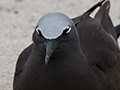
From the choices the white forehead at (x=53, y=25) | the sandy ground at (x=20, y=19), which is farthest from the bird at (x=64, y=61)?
the sandy ground at (x=20, y=19)

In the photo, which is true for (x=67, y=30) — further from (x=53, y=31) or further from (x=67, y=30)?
(x=53, y=31)

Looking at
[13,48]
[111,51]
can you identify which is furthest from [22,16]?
[111,51]

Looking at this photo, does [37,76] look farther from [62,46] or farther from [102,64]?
[102,64]

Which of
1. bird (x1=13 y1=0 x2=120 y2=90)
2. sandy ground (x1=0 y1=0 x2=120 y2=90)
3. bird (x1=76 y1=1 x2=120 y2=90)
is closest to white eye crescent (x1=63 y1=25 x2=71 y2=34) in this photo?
bird (x1=13 y1=0 x2=120 y2=90)

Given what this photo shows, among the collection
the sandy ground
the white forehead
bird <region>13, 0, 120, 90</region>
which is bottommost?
bird <region>13, 0, 120, 90</region>

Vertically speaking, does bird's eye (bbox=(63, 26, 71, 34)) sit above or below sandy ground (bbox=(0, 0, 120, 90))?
below

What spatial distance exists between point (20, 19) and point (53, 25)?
13.6ft

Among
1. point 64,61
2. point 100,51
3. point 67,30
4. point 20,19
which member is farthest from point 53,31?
point 20,19

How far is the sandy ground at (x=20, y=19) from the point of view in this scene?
5770 millimetres

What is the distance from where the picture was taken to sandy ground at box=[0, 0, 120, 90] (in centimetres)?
577

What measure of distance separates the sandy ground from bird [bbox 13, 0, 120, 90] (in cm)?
152

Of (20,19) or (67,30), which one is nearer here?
(67,30)

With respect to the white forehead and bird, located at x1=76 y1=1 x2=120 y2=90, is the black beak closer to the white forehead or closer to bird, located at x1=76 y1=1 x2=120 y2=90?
the white forehead

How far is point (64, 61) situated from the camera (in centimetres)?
352
